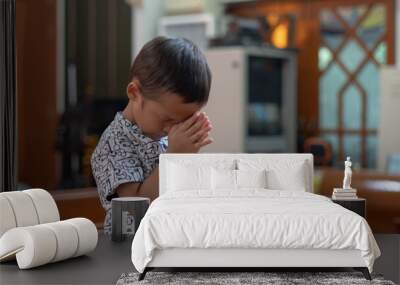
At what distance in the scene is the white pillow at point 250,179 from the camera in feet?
12.3

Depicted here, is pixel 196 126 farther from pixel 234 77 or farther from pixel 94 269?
pixel 234 77

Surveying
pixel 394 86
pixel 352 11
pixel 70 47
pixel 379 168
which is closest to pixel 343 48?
pixel 352 11

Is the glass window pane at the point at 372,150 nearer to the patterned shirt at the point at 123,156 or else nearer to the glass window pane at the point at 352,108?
the glass window pane at the point at 352,108

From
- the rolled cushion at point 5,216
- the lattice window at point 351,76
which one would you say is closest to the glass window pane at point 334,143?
the lattice window at point 351,76

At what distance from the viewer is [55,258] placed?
3.27 meters

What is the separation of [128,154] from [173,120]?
0.34 metres

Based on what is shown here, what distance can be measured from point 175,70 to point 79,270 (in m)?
1.33

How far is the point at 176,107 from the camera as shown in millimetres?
4105

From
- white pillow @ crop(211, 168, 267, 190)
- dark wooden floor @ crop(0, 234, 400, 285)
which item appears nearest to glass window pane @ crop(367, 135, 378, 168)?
dark wooden floor @ crop(0, 234, 400, 285)

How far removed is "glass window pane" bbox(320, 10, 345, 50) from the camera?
6680 mm

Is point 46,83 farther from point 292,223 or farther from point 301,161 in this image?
point 292,223

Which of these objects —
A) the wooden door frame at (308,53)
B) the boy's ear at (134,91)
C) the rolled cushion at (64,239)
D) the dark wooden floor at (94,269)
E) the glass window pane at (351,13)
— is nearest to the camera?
the dark wooden floor at (94,269)

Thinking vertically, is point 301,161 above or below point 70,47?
below

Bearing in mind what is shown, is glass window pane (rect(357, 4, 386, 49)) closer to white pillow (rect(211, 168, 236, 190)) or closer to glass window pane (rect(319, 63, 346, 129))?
glass window pane (rect(319, 63, 346, 129))
